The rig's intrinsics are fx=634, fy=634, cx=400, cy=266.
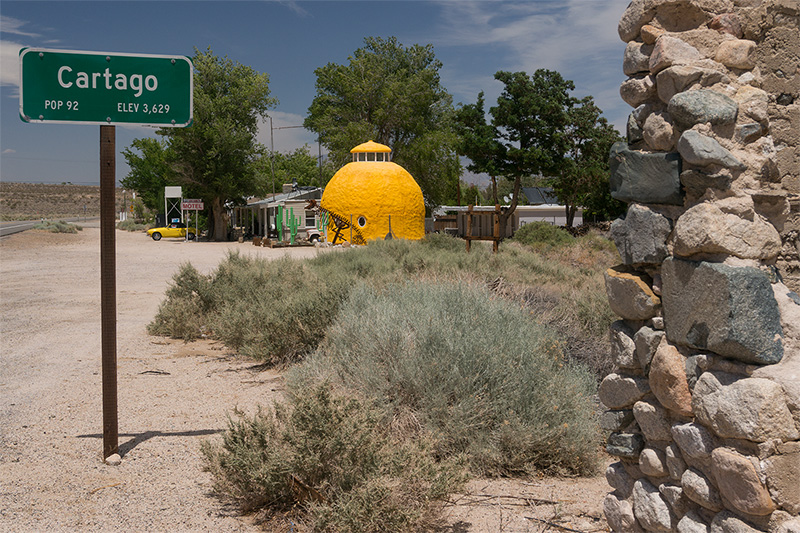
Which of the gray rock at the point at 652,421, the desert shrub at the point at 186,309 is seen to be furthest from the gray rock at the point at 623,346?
the desert shrub at the point at 186,309

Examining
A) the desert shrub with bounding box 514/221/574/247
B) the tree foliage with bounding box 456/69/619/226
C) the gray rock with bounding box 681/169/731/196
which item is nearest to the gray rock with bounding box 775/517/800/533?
the gray rock with bounding box 681/169/731/196

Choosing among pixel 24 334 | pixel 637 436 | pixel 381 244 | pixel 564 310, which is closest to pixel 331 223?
pixel 381 244

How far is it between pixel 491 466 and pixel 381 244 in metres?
10.4

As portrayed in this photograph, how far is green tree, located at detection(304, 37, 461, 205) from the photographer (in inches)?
1629

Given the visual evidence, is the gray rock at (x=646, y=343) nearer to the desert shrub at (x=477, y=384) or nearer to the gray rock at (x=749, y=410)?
the gray rock at (x=749, y=410)

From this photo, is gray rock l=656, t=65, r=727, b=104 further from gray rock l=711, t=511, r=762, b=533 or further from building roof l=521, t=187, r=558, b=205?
building roof l=521, t=187, r=558, b=205

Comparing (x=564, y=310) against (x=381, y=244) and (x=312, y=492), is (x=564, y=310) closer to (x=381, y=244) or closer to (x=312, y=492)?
(x=312, y=492)

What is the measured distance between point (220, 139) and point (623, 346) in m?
38.1

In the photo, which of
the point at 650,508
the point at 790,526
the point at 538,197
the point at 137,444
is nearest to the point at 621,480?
the point at 650,508

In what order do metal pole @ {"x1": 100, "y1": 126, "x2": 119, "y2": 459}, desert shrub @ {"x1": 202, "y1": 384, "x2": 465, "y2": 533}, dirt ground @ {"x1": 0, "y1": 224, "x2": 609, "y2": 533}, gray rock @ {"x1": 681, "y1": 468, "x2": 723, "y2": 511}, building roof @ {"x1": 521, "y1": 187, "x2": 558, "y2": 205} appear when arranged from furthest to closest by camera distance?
1. building roof @ {"x1": 521, "y1": 187, "x2": 558, "y2": 205}
2. metal pole @ {"x1": 100, "y1": 126, "x2": 119, "y2": 459}
3. dirt ground @ {"x1": 0, "y1": 224, "x2": 609, "y2": 533}
4. desert shrub @ {"x1": 202, "y1": 384, "x2": 465, "y2": 533}
5. gray rock @ {"x1": 681, "y1": 468, "x2": 723, "y2": 511}

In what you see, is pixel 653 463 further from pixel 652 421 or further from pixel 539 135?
pixel 539 135

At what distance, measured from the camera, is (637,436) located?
9.44ft

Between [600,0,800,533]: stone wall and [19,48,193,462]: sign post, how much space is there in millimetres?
3152

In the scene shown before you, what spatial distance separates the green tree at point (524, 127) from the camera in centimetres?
3472
